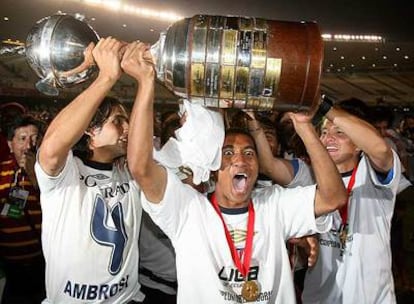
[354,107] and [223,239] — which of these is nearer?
[223,239]

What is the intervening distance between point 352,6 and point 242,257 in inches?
503

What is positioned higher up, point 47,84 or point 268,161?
point 47,84

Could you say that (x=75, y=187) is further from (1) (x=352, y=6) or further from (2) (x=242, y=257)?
(1) (x=352, y=6)

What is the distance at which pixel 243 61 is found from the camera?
1601 mm

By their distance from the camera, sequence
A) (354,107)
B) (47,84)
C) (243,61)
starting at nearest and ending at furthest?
(243,61)
(47,84)
(354,107)

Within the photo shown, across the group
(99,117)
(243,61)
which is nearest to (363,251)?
(243,61)

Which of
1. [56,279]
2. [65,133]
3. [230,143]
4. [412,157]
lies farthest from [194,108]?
[412,157]

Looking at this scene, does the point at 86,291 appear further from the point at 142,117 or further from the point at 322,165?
the point at 322,165

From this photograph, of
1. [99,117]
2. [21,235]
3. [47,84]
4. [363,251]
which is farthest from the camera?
[21,235]

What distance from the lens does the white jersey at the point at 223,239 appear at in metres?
1.92

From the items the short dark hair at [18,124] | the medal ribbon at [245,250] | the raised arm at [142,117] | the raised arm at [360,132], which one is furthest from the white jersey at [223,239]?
the short dark hair at [18,124]

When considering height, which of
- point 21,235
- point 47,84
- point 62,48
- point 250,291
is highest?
point 62,48

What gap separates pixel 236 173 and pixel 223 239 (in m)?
0.29

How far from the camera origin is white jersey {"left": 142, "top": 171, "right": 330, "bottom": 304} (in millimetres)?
1917
